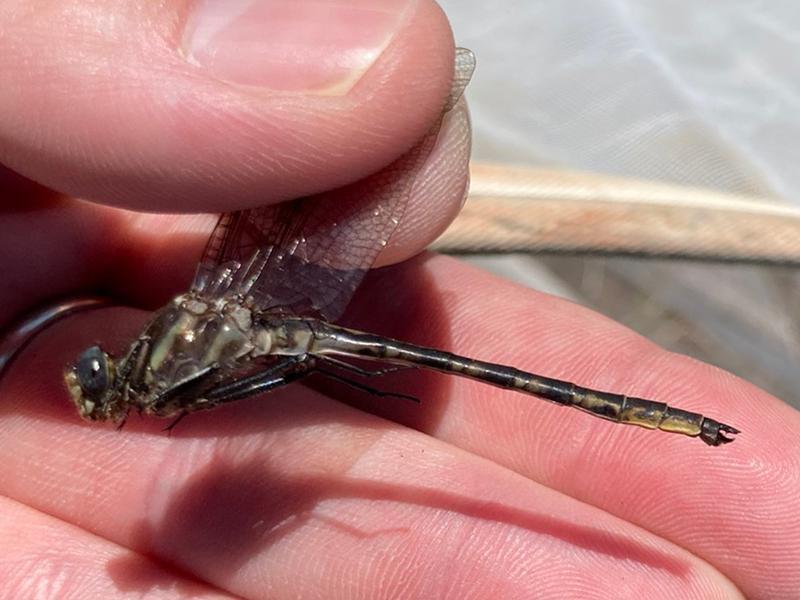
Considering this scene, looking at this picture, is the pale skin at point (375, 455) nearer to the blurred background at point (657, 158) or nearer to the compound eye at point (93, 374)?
the compound eye at point (93, 374)

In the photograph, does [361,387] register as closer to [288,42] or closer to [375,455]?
[375,455]

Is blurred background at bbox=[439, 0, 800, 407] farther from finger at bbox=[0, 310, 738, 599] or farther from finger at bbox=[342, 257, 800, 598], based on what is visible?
finger at bbox=[0, 310, 738, 599]

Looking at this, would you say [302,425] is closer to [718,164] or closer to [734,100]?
[718,164]

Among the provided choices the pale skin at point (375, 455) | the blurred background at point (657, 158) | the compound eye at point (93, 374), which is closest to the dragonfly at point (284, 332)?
the compound eye at point (93, 374)

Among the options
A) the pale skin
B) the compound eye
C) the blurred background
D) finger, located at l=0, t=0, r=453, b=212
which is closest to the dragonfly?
the compound eye

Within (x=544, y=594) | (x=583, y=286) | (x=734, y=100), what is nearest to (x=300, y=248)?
(x=544, y=594)
